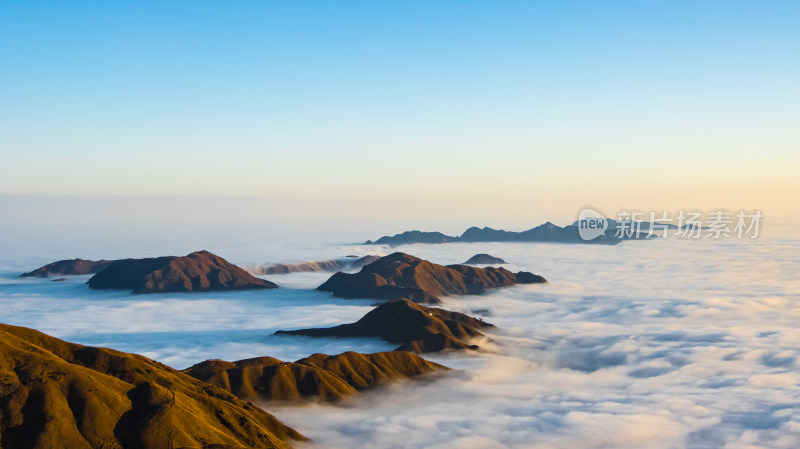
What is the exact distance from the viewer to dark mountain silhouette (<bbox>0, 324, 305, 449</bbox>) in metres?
78.0

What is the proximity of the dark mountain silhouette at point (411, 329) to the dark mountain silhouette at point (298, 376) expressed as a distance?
31.6m

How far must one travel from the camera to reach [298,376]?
12762cm

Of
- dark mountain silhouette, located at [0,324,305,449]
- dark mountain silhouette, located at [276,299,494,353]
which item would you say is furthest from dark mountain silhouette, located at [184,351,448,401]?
dark mountain silhouette, located at [276,299,494,353]

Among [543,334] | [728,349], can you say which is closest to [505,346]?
[543,334]

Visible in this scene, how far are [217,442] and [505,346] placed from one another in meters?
109

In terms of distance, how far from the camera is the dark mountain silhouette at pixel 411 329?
564 feet

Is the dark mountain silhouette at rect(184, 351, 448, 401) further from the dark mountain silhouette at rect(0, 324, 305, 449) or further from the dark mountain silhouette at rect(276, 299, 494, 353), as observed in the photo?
the dark mountain silhouette at rect(276, 299, 494, 353)

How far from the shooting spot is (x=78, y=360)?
3890 inches

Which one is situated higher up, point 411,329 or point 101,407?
point 101,407

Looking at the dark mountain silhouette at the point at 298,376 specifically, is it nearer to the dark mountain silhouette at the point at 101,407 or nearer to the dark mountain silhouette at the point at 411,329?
the dark mountain silhouette at the point at 101,407

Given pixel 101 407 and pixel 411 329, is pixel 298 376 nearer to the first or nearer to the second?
pixel 101 407

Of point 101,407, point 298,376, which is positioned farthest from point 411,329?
point 101,407

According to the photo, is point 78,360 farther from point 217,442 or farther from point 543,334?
point 543,334

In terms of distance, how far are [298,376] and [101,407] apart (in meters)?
49.2
